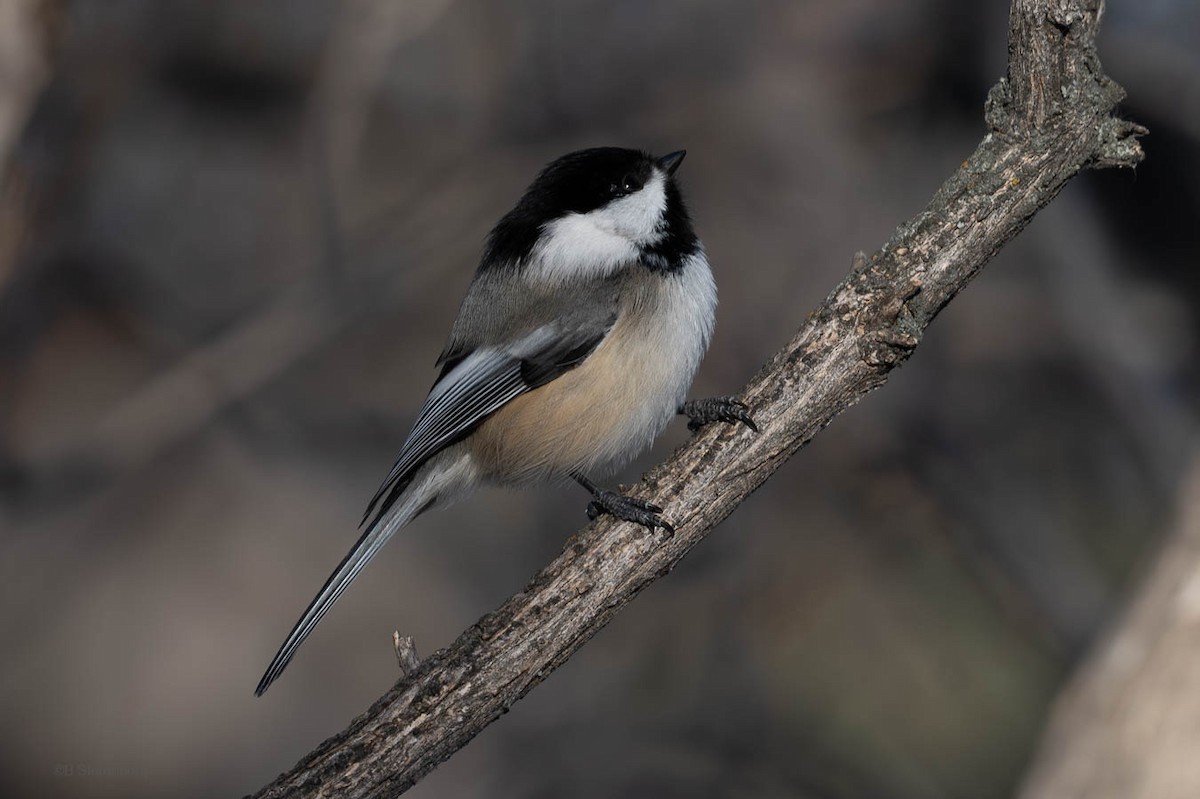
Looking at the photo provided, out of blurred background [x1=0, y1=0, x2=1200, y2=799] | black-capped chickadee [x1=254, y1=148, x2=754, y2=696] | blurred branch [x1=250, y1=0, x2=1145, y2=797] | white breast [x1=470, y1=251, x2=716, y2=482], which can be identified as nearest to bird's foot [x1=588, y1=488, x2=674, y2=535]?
blurred branch [x1=250, y1=0, x2=1145, y2=797]

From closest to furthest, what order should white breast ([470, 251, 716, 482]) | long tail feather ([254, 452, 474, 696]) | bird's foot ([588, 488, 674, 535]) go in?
1. bird's foot ([588, 488, 674, 535])
2. long tail feather ([254, 452, 474, 696])
3. white breast ([470, 251, 716, 482])

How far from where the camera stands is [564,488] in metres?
5.36

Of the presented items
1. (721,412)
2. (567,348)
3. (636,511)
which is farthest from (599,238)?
(636,511)

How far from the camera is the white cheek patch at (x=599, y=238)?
9.81ft

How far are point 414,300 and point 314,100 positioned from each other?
1.34 meters

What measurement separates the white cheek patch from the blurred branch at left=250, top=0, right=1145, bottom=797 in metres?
0.72

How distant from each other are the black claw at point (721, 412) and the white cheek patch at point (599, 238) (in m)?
0.56

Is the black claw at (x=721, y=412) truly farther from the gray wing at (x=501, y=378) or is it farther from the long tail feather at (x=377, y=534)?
the long tail feather at (x=377, y=534)

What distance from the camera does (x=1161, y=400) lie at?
18.0ft

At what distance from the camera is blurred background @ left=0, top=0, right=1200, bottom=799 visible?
546 cm

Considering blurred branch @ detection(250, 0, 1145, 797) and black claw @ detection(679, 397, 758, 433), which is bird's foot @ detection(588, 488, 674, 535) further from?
black claw @ detection(679, 397, 758, 433)

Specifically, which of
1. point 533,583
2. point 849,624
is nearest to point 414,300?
point 849,624

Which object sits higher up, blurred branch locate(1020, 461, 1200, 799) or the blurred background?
the blurred background

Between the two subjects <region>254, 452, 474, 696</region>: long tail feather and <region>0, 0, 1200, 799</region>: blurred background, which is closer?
<region>254, 452, 474, 696</region>: long tail feather
